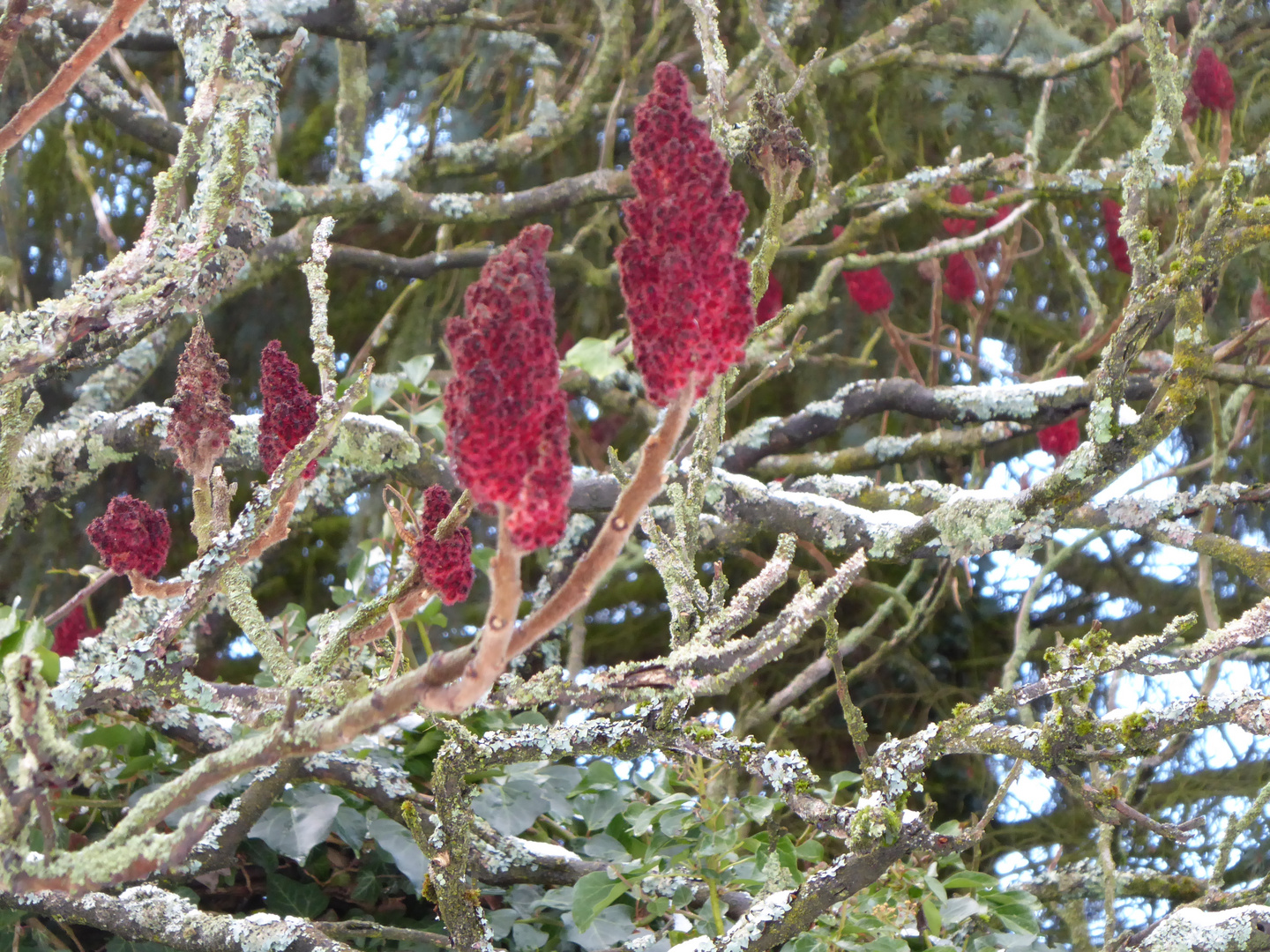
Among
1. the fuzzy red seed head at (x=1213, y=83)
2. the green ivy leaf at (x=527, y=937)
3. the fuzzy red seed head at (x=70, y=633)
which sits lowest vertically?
the green ivy leaf at (x=527, y=937)

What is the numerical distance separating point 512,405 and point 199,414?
0.50m

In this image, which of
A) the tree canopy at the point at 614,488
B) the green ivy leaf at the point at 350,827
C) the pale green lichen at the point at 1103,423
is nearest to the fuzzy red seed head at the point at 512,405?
the tree canopy at the point at 614,488

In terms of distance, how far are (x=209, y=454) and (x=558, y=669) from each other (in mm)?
343

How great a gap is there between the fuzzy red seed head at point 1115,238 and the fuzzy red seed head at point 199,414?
2246 mm

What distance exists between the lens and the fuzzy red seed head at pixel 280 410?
2.87ft

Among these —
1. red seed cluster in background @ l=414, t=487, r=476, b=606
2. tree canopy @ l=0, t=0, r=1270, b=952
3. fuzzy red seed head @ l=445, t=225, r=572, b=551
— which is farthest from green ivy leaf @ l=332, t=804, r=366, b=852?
fuzzy red seed head @ l=445, t=225, r=572, b=551

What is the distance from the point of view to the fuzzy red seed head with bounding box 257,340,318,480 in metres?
0.88

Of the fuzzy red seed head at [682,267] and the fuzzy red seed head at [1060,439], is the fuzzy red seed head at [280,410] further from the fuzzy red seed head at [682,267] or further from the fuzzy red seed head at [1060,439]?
the fuzzy red seed head at [1060,439]

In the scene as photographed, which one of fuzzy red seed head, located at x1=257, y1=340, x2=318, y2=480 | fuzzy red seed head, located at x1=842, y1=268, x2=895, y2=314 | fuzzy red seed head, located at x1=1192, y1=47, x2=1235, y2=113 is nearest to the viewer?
fuzzy red seed head, located at x1=257, y1=340, x2=318, y2=480

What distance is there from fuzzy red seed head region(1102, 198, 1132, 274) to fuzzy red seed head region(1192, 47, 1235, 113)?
0.35 metres

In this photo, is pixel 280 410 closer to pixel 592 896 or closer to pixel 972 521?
pixel 592 896

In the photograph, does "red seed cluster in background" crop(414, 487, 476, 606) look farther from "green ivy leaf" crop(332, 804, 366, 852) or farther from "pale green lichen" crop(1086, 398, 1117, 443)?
"green ivy leaf" crop(332, 804, 366, 852)

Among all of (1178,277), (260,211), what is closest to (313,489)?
(260,211)

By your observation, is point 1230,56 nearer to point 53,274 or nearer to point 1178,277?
point 1178,277
